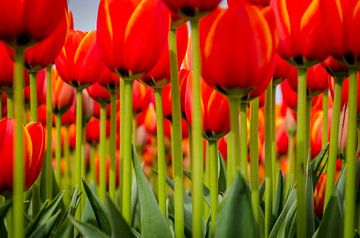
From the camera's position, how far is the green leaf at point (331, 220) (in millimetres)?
751

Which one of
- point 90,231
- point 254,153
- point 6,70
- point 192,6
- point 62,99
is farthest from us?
point 62,99

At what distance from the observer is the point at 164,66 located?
917 mm

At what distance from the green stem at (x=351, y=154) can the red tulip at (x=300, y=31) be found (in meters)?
0.07

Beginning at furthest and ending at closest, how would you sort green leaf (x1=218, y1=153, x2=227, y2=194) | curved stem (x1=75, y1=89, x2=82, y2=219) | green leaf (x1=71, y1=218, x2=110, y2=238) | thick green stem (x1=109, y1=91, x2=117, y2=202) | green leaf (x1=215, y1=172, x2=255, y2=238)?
green leaf (x1=218, y1=153, x2=227, y2=194) → curved stem (x1=75, y1=89, x2=82, y2=219) → thick green stem (x1=109, y1=91, x2=117, y2=202) → green leaf (x1=71, y1=218, x2=110, y2=238) → green leaf (x1=215, y1=172, x2=255, y2=238)

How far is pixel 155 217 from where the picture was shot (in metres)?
0.72

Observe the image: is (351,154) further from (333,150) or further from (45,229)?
(45,229)

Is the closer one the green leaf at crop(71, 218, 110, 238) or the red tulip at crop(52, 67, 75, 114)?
the green leaf at crop(71, 218, 110, 238)

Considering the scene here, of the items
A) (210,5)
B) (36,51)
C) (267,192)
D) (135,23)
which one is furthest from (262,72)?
(36,51)

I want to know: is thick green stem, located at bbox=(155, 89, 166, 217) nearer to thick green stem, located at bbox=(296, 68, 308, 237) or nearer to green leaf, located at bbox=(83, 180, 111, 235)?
green leaf, located at bbox=(83, 180, 111, 235)

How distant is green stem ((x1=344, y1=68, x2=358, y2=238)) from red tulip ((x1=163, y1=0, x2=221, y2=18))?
0.23 m

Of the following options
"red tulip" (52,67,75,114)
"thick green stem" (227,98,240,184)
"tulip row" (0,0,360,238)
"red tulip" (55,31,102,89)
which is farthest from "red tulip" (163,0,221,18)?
"red tulip" (52,67,75,114)

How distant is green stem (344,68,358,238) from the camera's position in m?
0.73

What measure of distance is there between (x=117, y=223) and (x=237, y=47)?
0.25m

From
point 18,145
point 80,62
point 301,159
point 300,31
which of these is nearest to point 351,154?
point 301,159
